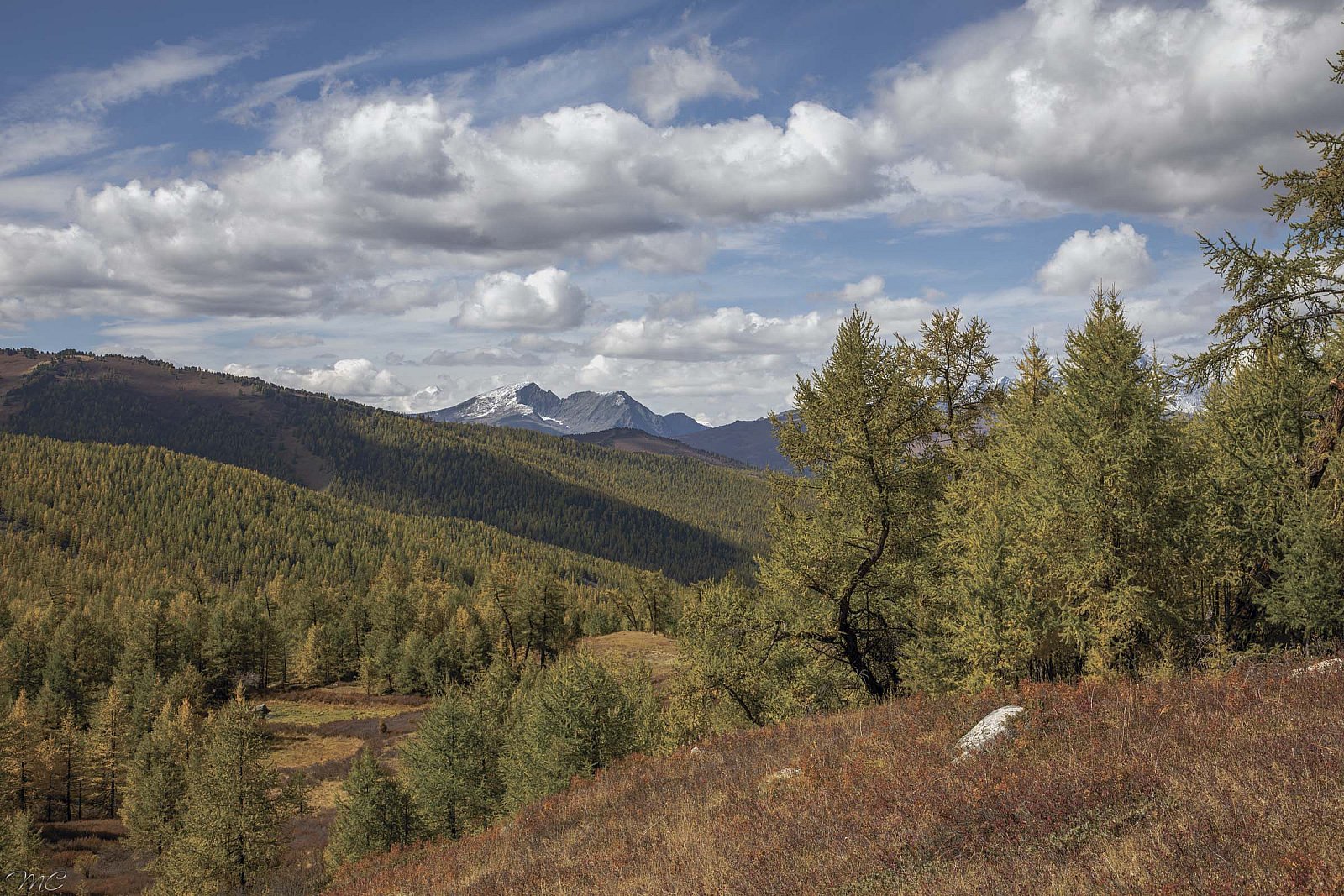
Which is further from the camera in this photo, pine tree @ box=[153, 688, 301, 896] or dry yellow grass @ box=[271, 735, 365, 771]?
dry yellow grass @ box=[271, 735, 365, 771]

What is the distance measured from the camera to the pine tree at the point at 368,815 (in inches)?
1528

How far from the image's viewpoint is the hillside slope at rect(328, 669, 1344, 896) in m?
7.26

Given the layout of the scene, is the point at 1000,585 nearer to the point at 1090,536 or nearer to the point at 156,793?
the point at 1090,536

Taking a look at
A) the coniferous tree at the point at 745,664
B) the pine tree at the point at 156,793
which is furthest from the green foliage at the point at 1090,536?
the pine tree at the point at 156,793

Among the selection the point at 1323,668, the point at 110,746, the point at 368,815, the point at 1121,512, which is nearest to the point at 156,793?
the point at 110,746

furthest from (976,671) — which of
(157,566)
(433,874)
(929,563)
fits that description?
(157,566)

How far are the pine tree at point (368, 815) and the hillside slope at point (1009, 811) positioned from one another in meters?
25.5

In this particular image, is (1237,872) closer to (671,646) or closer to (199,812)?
(199,812)

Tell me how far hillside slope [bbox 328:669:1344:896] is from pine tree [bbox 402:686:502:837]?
969 inches

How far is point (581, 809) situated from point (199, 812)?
3415cm

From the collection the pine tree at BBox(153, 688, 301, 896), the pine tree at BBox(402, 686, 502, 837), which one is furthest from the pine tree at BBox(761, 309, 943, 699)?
the pine tree at BBox(153, 688, 301, 896)

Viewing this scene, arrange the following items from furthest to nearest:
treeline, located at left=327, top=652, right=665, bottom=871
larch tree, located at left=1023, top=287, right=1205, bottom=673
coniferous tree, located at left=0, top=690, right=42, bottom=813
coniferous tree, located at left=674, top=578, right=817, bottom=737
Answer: coniferous tree, located at left=0, top=690, right=42, bottom=813
treeline, located at left=327, top=652, right=665, bottom=871
coniferous tree, located at left=674, top=578, right=817, bottom=737
larch tree, located at left=1023, top=287, right=1205, bottom=673

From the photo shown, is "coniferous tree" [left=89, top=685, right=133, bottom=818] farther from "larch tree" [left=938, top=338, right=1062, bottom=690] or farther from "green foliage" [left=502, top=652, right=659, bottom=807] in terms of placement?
"larch tree" [left=938, top=338, right=1062, bottom=690]

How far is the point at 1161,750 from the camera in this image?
10469 millimetres
